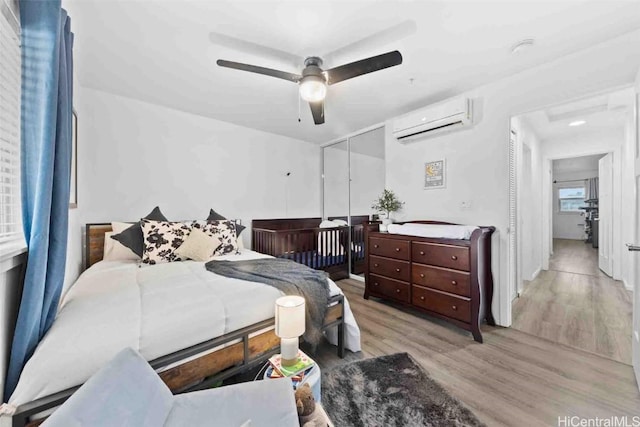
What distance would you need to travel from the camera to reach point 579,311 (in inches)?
109

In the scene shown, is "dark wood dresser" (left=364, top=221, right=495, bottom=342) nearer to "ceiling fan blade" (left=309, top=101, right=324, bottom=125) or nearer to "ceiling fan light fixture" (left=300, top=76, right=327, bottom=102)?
"ceiling fan blade" (left=309, top=101, right=324, bottom=125)

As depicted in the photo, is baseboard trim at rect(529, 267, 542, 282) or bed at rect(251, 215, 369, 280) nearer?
bed at rect(251, 215, 369, 280)

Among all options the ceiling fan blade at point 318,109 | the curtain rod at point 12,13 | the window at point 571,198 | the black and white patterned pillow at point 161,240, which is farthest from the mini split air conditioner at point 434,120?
the window at point 571,198

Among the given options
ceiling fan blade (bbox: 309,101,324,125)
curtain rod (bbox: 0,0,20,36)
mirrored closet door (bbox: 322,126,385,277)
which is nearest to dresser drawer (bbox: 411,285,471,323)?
mirrored closet door (bbox: 322,126,385,277)

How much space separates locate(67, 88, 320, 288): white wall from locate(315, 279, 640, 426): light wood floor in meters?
2.55

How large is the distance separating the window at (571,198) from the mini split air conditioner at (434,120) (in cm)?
799

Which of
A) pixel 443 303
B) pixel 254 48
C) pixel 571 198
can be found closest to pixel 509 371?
pixel 443 303

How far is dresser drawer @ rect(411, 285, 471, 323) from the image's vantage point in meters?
2.31

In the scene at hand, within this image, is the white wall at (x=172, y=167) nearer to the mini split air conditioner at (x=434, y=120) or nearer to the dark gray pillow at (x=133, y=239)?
the dark gray pillow at (x=133, y=239)

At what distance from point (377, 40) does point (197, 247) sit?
8.18 ft

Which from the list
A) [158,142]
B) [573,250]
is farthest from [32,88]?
[573,250]

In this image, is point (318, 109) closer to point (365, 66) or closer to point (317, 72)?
point (317, 72)

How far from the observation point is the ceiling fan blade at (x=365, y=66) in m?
1.66

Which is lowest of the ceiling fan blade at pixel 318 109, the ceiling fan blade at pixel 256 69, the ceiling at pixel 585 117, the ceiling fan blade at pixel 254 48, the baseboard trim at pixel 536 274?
the baseboard trim at pixel 536 274
